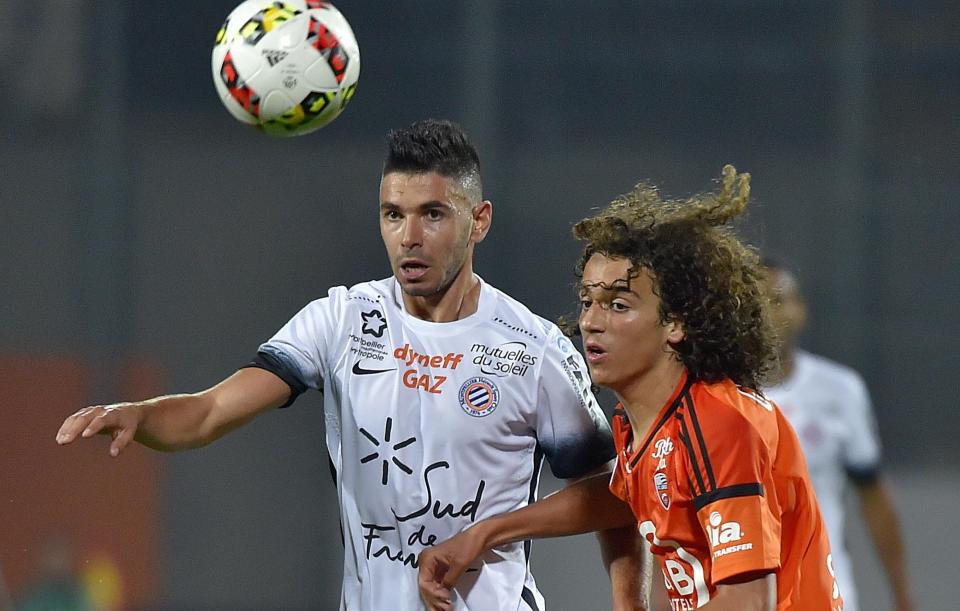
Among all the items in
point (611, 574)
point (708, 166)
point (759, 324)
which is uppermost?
point (708, 166)

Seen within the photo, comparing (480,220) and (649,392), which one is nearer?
(649,392)

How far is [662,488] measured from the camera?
7.97 feet

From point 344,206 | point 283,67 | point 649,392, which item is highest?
point 344,206

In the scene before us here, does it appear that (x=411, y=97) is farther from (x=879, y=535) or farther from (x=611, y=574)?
(x=611, y=574)

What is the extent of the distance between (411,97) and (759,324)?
17.6 feet

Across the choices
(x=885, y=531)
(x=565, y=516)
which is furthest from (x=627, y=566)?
(x=885, y=531)

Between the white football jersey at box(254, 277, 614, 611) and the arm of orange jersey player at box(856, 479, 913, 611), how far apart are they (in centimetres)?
257

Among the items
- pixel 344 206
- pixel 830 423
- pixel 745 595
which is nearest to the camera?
pixel 745 595

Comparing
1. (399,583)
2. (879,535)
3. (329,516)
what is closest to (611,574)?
(399,583)

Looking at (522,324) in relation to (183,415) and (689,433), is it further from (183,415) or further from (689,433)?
(183,415)

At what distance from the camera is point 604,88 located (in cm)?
793

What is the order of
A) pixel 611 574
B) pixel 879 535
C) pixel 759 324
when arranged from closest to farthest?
pixel 759 324 < pixel 611 574 < pixel 879 535

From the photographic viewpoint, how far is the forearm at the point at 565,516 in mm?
2693

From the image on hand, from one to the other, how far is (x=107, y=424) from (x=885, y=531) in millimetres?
3561
